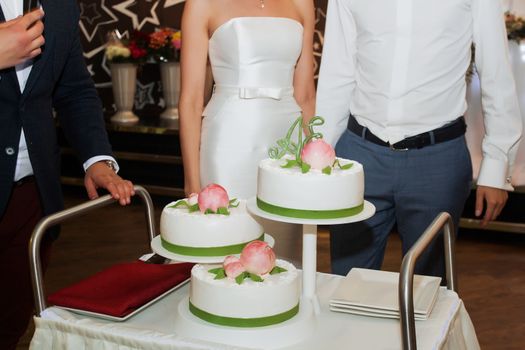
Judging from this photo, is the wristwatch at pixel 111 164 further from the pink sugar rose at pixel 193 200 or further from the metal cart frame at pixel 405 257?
the pink sugar rose at pixel 193 200

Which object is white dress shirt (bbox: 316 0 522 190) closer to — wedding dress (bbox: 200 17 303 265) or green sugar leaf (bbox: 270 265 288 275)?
wedding dress (bbox: 200 17 303 265)

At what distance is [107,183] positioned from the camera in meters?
2.48

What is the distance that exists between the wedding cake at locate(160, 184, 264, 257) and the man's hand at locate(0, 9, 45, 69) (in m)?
0.65

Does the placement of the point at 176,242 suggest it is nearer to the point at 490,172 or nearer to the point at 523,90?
the point at 490,172

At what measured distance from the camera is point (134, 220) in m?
6.48

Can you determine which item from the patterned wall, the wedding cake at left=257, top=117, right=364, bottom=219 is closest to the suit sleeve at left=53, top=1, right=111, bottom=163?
the wedding cake at left=257, top=117, right=364, bottom=219

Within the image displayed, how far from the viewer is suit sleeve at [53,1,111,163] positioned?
2.74 meters

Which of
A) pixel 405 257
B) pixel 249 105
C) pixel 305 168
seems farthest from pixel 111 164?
pixel 405 257

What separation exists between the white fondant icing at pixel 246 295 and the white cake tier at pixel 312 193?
0.16m

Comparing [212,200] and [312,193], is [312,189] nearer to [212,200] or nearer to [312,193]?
[312,193]

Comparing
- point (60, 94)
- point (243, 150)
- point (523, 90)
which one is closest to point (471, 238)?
point (523, 90)

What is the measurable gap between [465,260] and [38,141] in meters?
3.54

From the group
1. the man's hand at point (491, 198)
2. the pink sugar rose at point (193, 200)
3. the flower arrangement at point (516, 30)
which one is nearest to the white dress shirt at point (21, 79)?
the pink sugar rose at point (193, 200)

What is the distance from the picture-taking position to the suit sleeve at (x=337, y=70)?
2.91 m
